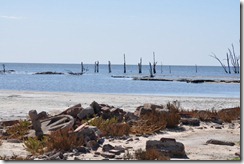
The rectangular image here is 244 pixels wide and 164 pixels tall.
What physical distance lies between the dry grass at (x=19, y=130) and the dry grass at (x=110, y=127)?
1784 mm

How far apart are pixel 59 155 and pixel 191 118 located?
6850mm

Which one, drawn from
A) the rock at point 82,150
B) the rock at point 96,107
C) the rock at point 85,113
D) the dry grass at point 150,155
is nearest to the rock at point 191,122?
the rock at point 96,107

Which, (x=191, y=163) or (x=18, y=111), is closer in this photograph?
(x=191, y=163)

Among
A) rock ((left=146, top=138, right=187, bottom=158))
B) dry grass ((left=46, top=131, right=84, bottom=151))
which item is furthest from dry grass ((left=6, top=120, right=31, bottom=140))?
rock ((left=146, top=138, right=187, bottom=158))

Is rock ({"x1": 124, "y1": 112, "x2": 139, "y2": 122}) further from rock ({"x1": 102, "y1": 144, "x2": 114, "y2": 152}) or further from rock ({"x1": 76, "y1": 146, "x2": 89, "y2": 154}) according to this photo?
rock ({"x1": 76, "y1": 146, "x2": 89, "y2": 154})

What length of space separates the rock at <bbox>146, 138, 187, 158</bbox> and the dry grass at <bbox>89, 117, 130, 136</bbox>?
9.00ft

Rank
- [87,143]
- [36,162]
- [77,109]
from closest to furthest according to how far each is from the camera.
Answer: [36,162]
[87,143]
[77,109]

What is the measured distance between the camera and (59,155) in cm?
1068

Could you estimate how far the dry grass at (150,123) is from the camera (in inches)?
551

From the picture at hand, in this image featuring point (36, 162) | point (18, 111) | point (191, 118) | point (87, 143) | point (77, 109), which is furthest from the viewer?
point (18, 111)

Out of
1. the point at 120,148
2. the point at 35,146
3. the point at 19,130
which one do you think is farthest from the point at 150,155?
the point at 19,130

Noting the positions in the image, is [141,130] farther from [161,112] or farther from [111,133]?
[161,112]

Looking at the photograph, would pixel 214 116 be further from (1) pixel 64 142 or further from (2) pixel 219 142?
(1) pixel 64 142

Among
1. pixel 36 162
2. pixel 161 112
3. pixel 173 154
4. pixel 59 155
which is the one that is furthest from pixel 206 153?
pixel 161 112
